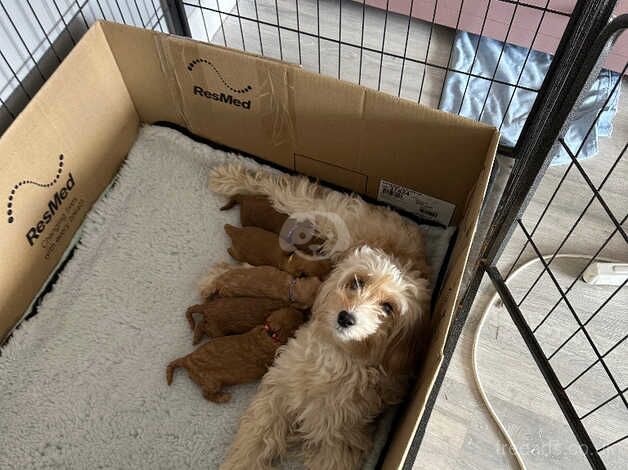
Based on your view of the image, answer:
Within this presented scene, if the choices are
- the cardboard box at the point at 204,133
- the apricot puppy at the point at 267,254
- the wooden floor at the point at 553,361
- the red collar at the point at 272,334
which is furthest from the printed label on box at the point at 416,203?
the red collar at the point at 272,334

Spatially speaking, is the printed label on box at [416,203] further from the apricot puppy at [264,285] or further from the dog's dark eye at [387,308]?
the dog's dark eye at [387,308]

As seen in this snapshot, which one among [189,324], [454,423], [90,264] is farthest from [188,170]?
[454,423]

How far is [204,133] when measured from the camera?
196 centimetres

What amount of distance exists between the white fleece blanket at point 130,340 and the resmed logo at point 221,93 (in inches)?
8.4

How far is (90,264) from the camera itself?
1767mm

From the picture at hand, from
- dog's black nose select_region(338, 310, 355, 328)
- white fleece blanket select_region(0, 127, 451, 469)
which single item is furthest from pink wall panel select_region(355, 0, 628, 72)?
dog's black nose select_region(338, 310, 355, 328)

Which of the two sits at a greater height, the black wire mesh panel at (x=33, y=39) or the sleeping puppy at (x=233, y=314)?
the black wire mesh panel at (x=33, y=39)

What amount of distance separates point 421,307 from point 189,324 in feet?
2.27

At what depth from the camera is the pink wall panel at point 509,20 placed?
6.50ft

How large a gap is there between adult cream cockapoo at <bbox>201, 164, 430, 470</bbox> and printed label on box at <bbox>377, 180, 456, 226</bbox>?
0.27m

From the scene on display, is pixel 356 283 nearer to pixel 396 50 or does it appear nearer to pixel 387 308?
pixel 387 308

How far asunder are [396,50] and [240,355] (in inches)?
57.4

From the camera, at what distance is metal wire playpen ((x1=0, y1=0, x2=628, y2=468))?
117 cm

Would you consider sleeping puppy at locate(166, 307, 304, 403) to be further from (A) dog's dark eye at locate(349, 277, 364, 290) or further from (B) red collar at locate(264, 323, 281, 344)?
(A) dog's dark eye at locate(349, 277, 364, 290)
